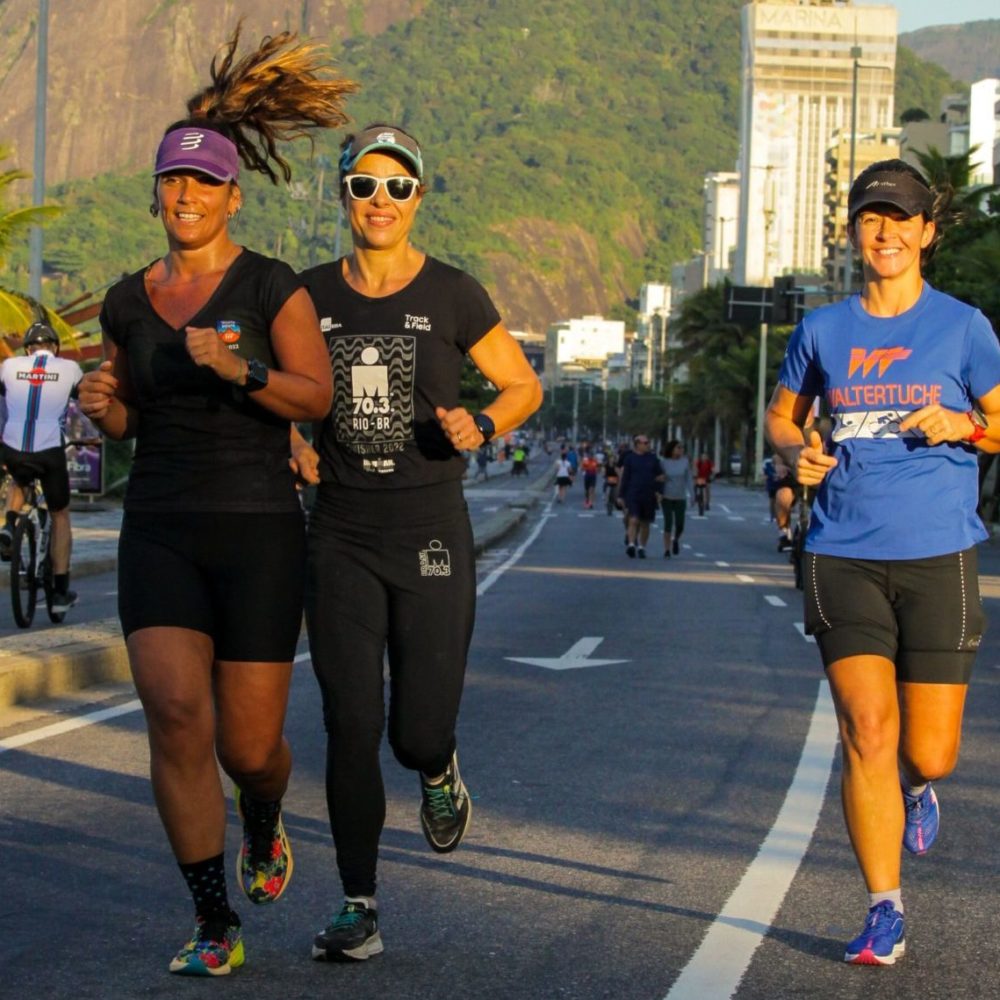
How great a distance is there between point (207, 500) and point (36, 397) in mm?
8056

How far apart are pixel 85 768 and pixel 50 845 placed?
1647 millimetres

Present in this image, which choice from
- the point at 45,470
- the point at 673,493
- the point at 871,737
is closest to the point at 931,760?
the point at 871,737

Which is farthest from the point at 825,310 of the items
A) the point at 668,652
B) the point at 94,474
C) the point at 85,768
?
the point at 94,474

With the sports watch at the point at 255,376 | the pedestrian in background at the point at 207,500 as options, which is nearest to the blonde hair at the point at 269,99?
the pedestrian in background at the point at 207,500

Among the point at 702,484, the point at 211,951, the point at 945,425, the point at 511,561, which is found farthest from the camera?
the point at 702,484

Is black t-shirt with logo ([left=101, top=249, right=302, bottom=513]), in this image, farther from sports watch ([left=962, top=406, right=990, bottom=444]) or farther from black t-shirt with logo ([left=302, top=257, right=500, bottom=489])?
sports watch ([left=962, top=406, right=990, bottom=444])

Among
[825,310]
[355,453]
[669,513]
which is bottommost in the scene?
[669,513]

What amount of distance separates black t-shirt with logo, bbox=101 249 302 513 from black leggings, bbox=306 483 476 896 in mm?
238

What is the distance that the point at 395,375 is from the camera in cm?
548

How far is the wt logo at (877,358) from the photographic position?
542 cm

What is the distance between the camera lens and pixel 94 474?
3186 cm

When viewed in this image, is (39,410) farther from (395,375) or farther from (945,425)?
(945,425)

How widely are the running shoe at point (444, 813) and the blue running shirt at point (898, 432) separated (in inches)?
48.0

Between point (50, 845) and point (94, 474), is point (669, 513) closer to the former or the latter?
point (94, 474)
